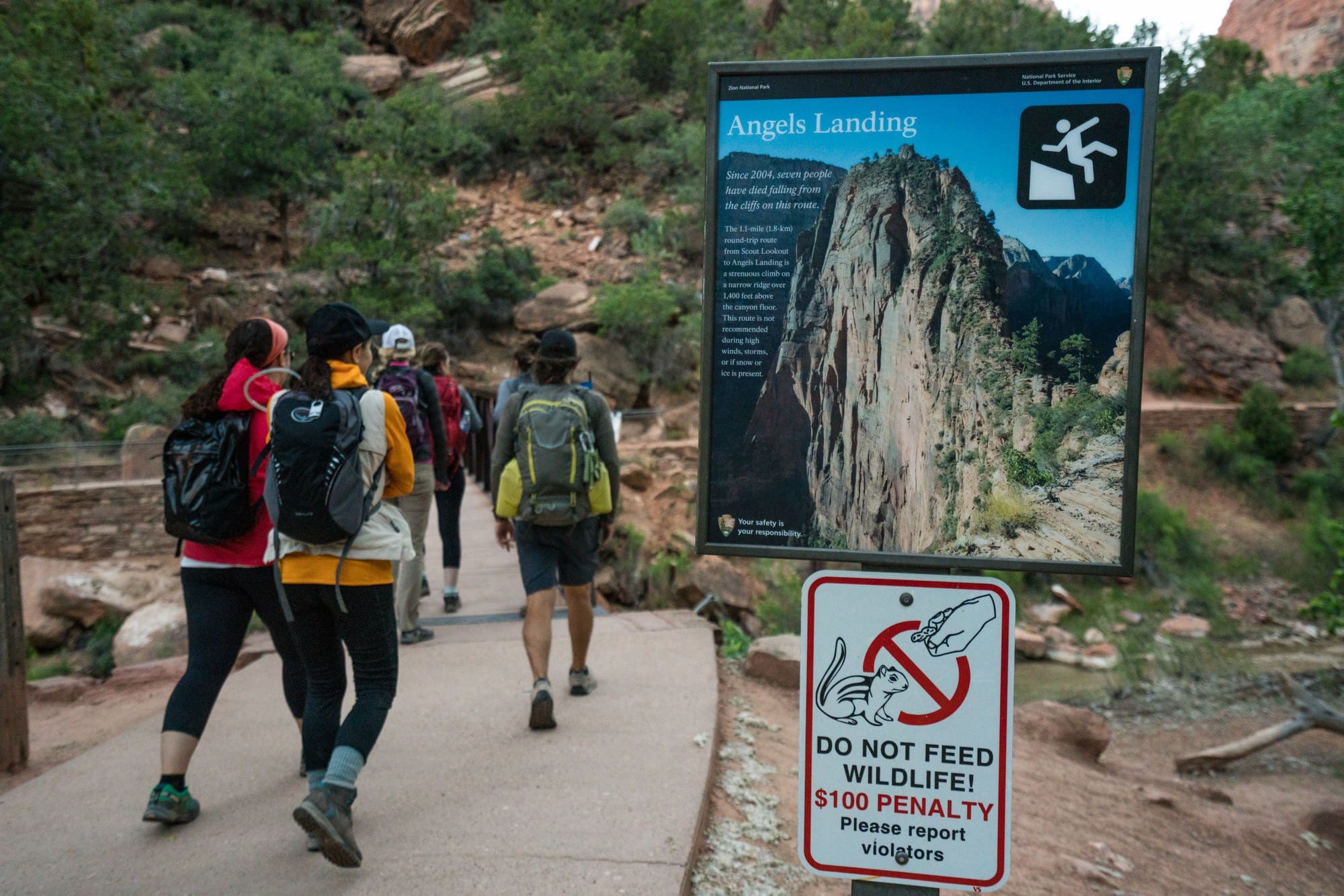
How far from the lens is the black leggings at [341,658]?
3072mm

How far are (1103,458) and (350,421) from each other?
7.06ft

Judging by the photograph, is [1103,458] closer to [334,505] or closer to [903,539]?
[903,539]

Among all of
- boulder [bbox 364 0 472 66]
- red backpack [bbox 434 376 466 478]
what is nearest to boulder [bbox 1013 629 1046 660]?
red backpack [bbox 434 376 466 478]

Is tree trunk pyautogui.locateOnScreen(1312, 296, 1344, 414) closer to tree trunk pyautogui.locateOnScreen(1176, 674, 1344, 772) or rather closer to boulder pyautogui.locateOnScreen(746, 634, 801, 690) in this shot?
tree trunk pyautogui.locateOnScreen(1176, 674, 1344, 772)

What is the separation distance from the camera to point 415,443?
18.1 ft

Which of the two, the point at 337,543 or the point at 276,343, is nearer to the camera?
the point at 337,543

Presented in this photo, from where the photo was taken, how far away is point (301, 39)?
36094 mm

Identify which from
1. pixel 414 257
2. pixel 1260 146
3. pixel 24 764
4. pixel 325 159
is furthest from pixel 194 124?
pixel 1260 146

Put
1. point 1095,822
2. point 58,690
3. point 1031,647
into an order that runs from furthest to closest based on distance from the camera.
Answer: point 1031,647
point 58,690
point 1095,822

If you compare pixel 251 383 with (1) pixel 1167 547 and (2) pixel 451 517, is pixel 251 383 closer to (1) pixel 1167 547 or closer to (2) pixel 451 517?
(2) pixel 451 517

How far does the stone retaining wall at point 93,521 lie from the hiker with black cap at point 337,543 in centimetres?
1186

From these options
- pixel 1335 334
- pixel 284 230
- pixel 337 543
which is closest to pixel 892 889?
pixel 337 543

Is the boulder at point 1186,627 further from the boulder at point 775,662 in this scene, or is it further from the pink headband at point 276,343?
the pink headband at point 276,343

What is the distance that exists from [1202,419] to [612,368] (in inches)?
562
